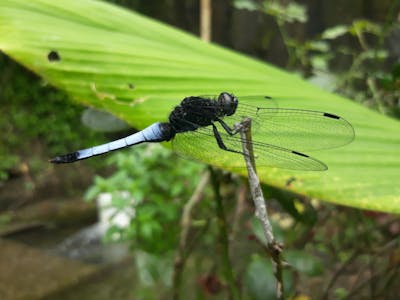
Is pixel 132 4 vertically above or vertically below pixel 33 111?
above

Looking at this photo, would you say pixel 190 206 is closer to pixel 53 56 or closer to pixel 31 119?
pixel 53 56

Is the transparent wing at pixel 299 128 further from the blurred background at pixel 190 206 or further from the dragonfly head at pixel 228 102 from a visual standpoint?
the blurred background at pixel 190 206

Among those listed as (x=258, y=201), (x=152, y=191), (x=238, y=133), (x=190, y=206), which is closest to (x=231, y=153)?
(x=238, y=133)

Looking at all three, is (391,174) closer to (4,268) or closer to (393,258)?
(393,258)

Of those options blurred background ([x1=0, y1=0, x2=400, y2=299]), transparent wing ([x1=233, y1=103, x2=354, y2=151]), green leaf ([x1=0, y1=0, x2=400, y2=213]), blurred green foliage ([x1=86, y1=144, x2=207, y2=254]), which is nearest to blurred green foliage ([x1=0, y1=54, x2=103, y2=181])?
blurred background ([x1=0, y1=0, x2=400, y2=299])

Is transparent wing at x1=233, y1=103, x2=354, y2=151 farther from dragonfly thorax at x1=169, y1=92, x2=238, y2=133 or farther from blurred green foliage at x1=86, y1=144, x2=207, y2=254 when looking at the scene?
blurred green foliage at x1=86, y1=144, x2=207, y2=254

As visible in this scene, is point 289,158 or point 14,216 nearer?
point 289,158

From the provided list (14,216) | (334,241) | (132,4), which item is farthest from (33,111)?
(334,241)
